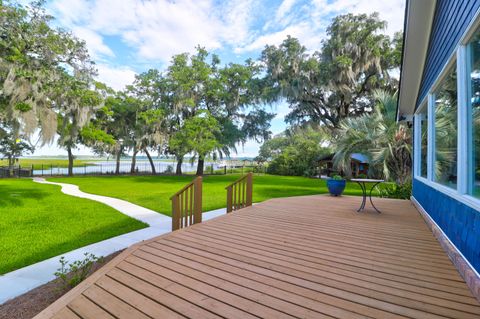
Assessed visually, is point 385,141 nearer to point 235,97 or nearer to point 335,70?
point 335,70

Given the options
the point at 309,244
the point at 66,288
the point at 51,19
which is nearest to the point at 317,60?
the point at 51,19

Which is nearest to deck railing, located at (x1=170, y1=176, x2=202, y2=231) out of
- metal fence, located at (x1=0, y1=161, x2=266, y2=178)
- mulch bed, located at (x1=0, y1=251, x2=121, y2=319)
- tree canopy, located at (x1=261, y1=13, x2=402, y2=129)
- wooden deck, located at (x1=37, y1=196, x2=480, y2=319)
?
wooden deck, located at (x1=37, y1=196, x2=480, y2=319)

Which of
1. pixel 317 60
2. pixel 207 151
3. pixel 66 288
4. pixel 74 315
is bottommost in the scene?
Result: pixel 66 288

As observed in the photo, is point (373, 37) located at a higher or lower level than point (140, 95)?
higher

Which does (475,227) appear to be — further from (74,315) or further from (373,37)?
(373,37)

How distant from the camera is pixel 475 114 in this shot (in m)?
2.06

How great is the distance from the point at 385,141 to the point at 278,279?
7.17m

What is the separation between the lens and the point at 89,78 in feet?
26.7

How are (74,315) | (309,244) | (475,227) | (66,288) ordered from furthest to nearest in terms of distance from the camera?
(309,244), (66,288), (475,227), (74,315)

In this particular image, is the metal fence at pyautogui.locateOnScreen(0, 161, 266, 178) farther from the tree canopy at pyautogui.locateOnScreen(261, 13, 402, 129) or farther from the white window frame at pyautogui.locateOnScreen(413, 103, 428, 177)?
the white window frame at pyautogui.locateOnScreen(413, 103, 428, 177)

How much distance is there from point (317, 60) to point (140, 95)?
11.7m

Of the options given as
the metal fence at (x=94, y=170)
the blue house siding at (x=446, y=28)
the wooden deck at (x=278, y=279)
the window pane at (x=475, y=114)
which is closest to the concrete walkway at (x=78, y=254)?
the wooden deck at (x=278, y=279)

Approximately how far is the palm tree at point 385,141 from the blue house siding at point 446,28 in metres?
3.65

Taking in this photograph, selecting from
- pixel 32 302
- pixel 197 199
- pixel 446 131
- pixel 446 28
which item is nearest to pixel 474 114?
pixel 446 131
